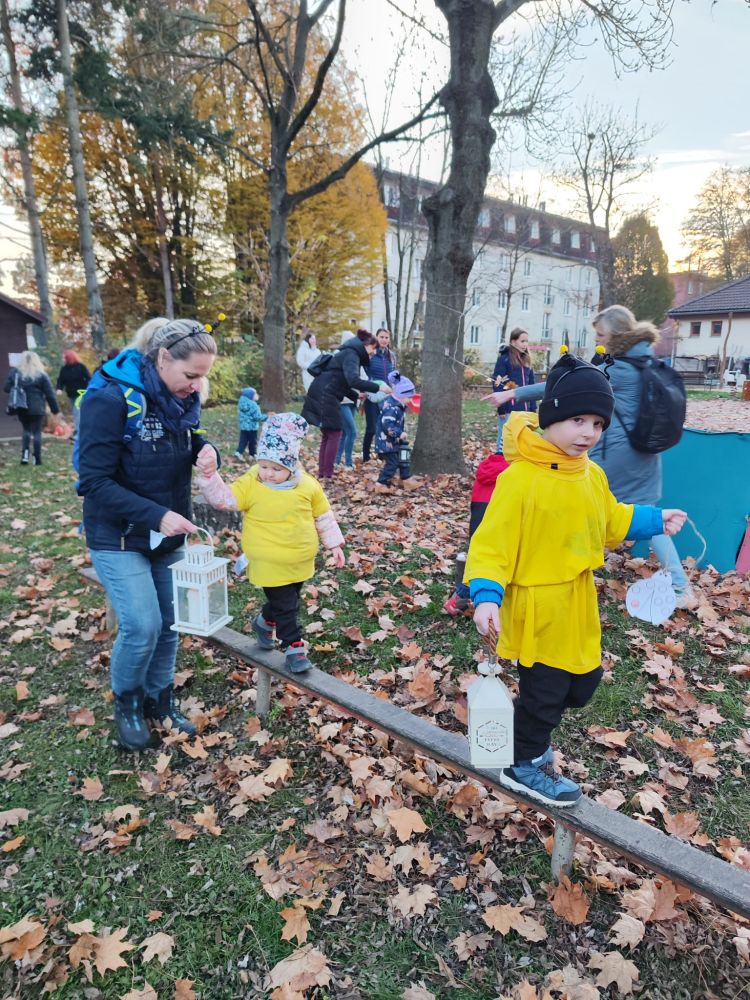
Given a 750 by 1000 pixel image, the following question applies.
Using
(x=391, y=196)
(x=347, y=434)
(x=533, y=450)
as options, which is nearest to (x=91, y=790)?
(x=533, y=450)

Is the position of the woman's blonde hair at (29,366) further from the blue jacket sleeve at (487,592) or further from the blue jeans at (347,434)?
the blue jacket sleeve at (487,592)

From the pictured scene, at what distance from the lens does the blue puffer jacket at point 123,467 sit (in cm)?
288

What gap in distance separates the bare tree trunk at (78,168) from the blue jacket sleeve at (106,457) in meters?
14.1

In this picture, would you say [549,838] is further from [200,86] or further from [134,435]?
[200,86]

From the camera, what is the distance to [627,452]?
4.51m

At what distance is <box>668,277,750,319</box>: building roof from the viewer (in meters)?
38.4

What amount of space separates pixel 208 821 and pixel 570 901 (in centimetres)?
164

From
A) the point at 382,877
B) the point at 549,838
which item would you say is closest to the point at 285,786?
the point at 382,877

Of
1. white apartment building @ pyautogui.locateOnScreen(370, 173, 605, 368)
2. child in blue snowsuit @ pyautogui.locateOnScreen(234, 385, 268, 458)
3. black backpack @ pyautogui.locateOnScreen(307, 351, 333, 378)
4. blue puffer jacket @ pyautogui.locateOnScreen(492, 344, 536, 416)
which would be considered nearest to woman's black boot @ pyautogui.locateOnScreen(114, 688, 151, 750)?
black backpack @ pyautogui.locateOnScreen(307, 351, 333, 378)

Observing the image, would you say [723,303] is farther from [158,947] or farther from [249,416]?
[158,947]

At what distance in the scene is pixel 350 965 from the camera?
2299 millimetres

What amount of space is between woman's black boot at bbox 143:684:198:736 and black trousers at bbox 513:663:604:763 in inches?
77.4

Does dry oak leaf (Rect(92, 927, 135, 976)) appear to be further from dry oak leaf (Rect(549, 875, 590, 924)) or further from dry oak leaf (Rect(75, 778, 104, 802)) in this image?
dry oak leaf (Rect(549, 875, 590, 924))

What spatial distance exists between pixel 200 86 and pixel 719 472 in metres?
15.3
